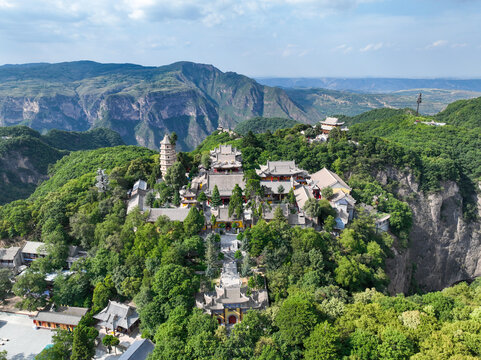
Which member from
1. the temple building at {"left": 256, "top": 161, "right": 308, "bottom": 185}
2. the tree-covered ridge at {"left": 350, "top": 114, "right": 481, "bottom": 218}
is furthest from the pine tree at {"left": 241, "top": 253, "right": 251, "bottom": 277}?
the tree-covered ridge at {"left": 350, "top": 114, "right": 481, "bottom": 218}

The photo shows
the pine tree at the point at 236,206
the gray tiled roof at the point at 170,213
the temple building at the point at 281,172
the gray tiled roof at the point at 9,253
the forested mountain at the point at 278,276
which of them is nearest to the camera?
the forested mountain at the point at 278,276

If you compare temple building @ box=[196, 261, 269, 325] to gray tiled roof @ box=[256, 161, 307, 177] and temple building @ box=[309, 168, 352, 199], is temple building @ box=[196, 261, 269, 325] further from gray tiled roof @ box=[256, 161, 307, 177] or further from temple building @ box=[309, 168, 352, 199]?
gray tiled roof @ box=[256, 161, 307, 177]

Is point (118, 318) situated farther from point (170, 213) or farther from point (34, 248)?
point (34, 248)

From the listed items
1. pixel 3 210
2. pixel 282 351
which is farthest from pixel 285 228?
pixel 3 210

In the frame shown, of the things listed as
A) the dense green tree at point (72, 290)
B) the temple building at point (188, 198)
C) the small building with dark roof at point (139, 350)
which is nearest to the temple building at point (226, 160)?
the temple building at point (188, 198)

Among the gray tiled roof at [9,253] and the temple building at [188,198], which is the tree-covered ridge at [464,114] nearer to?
the temple building at [188,198]

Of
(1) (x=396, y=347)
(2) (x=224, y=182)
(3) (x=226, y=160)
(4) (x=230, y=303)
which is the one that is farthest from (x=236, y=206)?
(1) (x=396, y=347)

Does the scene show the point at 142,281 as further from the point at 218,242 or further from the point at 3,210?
the point at 3,210
